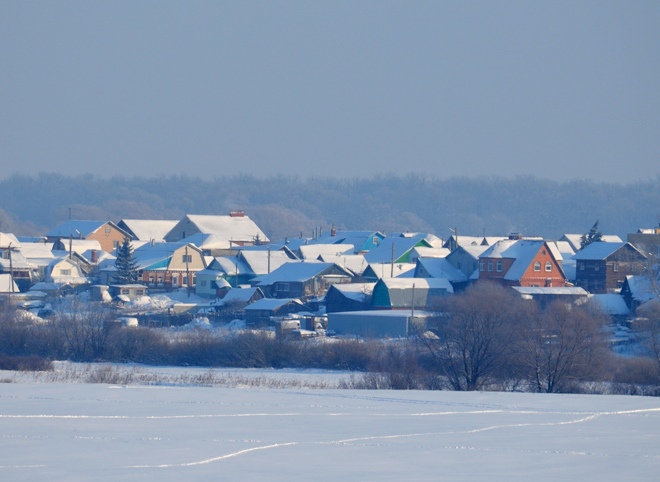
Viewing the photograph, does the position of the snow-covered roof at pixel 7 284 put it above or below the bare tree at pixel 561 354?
above

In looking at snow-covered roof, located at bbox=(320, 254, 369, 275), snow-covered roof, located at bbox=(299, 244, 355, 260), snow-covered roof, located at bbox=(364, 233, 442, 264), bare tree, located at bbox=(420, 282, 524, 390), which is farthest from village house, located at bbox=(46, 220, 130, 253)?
bare tree, located at bbox=(420, 282, 524, 390)

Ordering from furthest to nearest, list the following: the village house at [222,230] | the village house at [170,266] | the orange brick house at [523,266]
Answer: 1. the village house at [222,230]
2. the village house at [170,266]
3. the orange brick house at [523,266]

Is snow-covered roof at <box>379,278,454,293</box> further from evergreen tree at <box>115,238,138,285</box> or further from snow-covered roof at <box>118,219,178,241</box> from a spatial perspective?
snow-covered roof at <box>118,219,178,241</box>

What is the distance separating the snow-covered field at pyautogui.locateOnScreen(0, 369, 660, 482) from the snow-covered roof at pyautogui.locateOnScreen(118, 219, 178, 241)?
50.4 meters

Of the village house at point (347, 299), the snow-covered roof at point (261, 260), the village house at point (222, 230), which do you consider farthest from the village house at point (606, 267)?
the village house at point (222, 230)

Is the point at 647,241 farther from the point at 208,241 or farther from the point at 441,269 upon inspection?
the point at 208,241

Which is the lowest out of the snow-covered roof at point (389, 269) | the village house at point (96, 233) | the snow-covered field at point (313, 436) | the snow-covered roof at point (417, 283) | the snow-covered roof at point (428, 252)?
the snow-covered field at point (313, 436)

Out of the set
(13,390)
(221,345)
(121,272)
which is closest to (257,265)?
(121,272)

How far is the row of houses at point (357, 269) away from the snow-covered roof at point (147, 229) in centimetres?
748

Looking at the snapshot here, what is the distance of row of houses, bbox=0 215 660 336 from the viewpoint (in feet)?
116

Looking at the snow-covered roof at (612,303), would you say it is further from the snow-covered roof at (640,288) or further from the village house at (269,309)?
the village house at (269,309)

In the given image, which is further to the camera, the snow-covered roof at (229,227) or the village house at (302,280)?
the snow-covered roof at (229,227)

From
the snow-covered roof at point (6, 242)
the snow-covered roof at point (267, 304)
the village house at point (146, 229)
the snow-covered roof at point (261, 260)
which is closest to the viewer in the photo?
the snow-covered roof at point (267, 304)

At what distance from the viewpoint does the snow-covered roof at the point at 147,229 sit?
64500 millimetres
